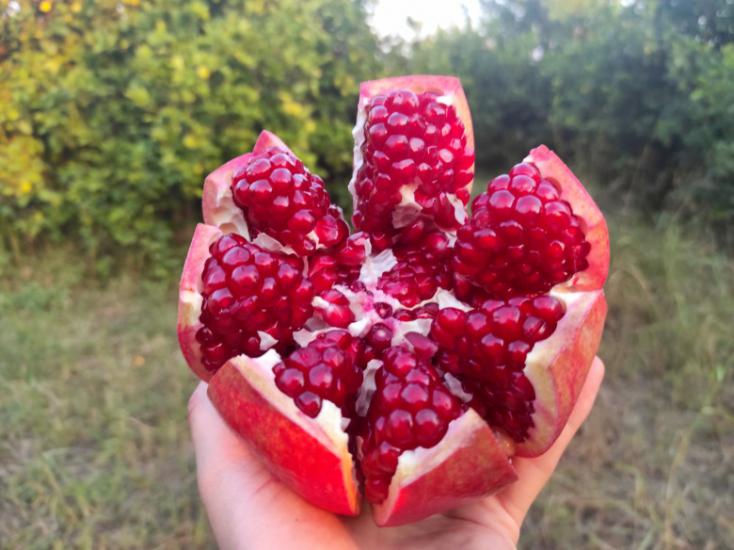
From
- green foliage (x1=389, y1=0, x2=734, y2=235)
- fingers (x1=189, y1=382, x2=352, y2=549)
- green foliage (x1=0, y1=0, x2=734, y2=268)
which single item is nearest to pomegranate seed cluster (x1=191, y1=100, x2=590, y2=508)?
fingers (x1=189, y1=382, x2=352, y2=549)

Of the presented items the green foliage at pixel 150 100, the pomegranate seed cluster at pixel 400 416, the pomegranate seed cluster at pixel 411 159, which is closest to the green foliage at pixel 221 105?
the green foliage at pixel 150 100

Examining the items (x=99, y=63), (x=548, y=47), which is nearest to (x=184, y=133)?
(x=99, y=63)

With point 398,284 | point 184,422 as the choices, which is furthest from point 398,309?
point 184,422

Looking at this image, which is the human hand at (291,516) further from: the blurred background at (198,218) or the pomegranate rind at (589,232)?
the blurred background at (198,218)

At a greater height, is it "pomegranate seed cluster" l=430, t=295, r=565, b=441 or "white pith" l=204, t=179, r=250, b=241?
"white pith" l=204, t=179, r=250, b=241

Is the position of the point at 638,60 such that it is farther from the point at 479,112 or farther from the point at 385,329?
the point at 385,329

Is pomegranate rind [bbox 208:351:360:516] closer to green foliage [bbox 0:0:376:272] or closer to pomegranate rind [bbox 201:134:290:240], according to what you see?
pomegranate rind [bbox 201:134:290:240]
